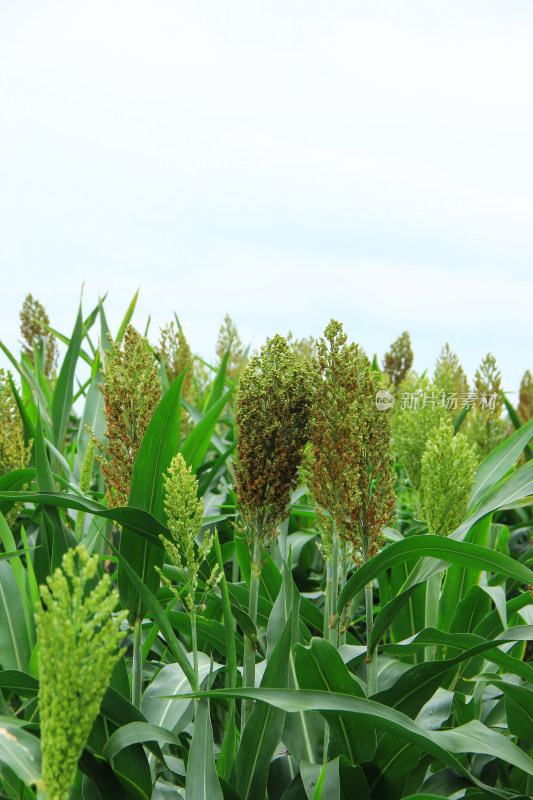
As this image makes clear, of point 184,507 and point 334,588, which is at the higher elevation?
point 184,507

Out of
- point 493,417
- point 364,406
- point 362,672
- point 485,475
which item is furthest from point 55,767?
point 493,417

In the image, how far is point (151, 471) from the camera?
154 centimetres

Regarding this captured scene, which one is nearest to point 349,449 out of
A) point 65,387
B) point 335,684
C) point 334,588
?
point 334,588

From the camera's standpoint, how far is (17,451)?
2158 mm

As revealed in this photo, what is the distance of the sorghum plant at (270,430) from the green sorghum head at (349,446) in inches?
1.7

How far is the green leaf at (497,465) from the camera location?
2331 mm

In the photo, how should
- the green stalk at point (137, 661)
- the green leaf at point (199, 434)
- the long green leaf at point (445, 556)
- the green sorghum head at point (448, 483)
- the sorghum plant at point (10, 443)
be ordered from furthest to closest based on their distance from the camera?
the sorghum plant at point (10, 443), the green leaf at point (199, 434), the green sorghum head at point (448, 483), the green stalk at point (137, 661), the long green leaf at point (445, 556)

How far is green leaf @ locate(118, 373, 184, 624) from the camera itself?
1518 millimetres

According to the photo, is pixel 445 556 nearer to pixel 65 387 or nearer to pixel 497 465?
pixel 497 465

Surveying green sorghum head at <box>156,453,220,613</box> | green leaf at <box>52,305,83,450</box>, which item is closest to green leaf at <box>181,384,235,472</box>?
green sorghum head at <box>156,453,220,613</box>

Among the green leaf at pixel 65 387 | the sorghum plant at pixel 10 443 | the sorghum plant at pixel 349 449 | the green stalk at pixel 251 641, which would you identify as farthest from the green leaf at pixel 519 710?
the green leaf at pixel 65 387

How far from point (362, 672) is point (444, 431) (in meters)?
0.78

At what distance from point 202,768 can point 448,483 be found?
3.15 feet

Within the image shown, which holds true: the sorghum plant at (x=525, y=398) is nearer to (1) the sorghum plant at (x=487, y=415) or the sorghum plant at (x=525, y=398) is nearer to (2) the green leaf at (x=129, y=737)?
(1) the sorghum plant at (x=487, y=415)
